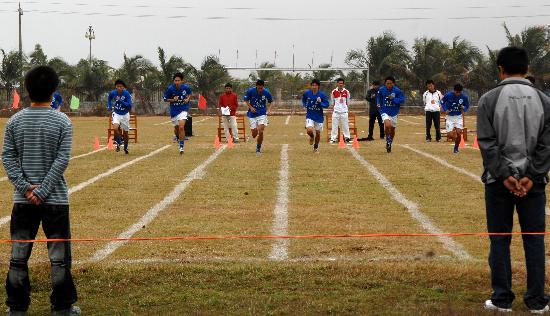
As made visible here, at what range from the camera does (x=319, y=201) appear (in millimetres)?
12719

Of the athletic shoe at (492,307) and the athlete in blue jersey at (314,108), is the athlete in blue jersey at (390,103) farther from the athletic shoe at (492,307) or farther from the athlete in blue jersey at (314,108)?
the athletic shoe at (492,307)

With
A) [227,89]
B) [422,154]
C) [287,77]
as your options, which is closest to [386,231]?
[422,154]

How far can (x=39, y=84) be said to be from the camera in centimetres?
638

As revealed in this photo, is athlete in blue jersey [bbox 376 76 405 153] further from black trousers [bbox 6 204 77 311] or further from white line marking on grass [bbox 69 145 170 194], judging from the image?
black trousers [bbox 6 204 77 311]

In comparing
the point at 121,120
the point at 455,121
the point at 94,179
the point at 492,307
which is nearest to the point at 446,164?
the point at 455,121

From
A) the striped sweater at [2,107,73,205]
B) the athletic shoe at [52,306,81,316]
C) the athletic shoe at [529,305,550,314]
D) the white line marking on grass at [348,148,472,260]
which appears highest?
the striped sweater at [2,107,73,205]

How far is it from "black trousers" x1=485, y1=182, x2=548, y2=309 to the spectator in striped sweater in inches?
120

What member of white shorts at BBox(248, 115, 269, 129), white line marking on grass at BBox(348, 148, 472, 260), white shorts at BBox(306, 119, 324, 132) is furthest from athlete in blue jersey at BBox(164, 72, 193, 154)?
white line marking on grass at BBox(348, 148, 472, 260)

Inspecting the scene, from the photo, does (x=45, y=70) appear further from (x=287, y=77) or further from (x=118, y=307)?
(x=287, y=77)

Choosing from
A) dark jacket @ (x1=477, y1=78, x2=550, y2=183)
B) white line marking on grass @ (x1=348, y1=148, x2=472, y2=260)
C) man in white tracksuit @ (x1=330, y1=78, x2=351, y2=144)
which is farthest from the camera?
man in white tracksuit @ (x1=330, y1=78, x2=351, y2=144)

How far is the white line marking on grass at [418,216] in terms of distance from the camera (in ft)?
28.9

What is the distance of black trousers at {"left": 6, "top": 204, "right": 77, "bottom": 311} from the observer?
6.38 m

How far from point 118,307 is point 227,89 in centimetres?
2200

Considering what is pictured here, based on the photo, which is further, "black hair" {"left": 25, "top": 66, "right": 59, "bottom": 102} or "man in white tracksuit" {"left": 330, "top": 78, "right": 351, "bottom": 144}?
"man in white tracksuit" {"left": 330, "top": 78, "right": 351, "bottom": 144}
